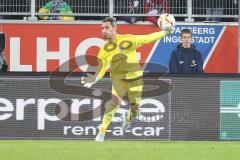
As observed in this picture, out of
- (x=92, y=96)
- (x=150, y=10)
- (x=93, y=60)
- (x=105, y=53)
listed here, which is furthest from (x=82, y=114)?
(x=150, y=10)

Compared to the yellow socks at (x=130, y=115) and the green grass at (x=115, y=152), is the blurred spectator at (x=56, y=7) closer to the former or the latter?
the yellow socks at (x=130, y=115)

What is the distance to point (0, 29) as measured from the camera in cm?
1794

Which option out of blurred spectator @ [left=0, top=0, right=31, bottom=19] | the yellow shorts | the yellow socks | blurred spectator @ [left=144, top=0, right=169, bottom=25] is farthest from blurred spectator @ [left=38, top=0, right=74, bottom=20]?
the yellow socks

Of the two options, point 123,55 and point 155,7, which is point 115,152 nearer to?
point 123,55

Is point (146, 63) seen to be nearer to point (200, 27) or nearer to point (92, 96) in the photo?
point (200, 27)

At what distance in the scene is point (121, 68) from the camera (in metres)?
13.4

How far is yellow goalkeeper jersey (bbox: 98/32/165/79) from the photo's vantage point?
43.4 ft

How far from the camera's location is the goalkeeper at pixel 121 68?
43.1ft

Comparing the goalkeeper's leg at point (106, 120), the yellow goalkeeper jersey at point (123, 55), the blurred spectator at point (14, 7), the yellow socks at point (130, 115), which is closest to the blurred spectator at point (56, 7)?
the blurred spectator at point (14, 7)

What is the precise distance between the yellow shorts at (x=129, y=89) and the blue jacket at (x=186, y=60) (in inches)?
86.6

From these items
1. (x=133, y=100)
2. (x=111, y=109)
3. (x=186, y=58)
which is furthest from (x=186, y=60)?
(x=111, y=109)

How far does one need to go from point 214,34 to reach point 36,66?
14.4 feet

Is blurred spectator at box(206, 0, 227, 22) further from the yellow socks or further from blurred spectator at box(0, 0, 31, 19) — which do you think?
the yellow socks

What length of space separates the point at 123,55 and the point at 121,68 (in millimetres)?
247
